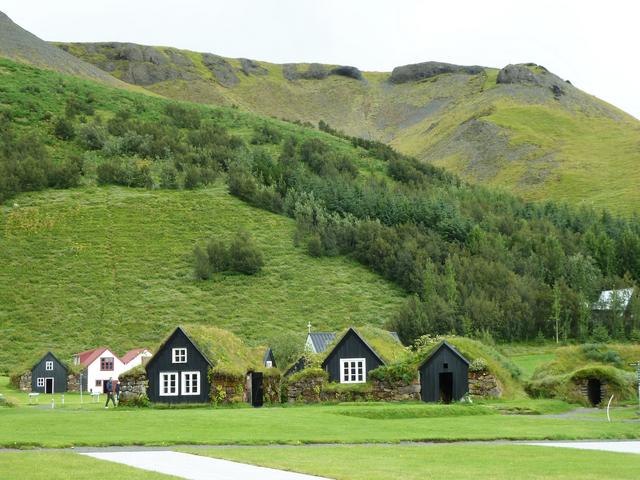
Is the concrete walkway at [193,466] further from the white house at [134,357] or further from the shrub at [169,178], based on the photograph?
the shrub at [169,178]

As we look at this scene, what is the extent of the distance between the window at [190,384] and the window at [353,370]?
26.7 ft

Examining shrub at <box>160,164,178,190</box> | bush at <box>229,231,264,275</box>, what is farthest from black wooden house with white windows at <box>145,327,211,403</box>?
shrub at <box>160,164,178,190</box>

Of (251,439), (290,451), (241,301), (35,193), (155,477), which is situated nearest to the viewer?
(155,477)

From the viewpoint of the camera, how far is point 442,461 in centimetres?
2217

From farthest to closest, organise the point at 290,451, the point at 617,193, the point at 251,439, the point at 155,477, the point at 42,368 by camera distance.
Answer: the point at 617,193 < the point at 42,368 < the point at 251,439 < the point at 290,451 < the point at 155,477

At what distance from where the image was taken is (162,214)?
12181 cm

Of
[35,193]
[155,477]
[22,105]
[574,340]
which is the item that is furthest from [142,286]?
[155,477]

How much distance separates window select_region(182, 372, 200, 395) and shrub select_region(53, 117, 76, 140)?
4337 inches

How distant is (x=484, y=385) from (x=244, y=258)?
63.6 m

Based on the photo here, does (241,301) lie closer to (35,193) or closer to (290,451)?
(35,193)

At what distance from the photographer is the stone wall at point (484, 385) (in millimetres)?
47531

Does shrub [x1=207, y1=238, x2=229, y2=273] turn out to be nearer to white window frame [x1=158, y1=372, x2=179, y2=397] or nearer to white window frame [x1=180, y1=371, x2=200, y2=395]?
white window frame [x1=158, y1=372, x2=179, y2=397]

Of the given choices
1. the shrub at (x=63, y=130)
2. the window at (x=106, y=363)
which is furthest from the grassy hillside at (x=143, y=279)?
the shrub at (x=63, y=130)

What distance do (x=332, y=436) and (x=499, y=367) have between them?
22357 millimetres
